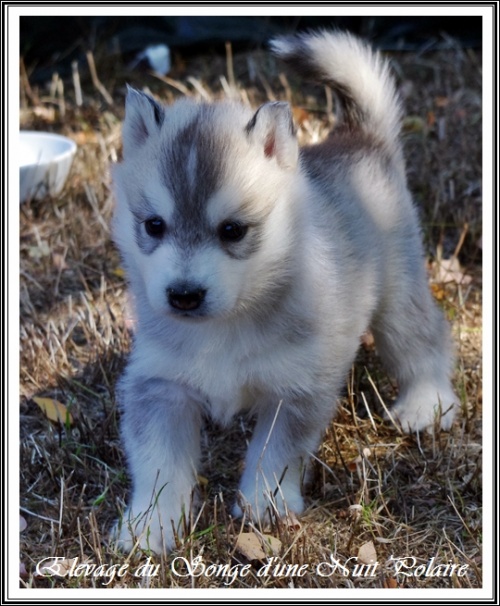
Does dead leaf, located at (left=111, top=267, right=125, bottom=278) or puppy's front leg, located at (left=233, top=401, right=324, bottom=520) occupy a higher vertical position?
dead leaf, located at (left=111, top=267, right=125, bottom=278)

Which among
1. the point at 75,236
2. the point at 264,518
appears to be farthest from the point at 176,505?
the point at 75,236

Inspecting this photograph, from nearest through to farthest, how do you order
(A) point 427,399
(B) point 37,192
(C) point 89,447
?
(C) point 89,447, (A) point 427,399, (B) point 37,192

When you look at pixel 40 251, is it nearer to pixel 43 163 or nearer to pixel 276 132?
pixel 43 163

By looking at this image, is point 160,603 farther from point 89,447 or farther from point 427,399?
point 427,399

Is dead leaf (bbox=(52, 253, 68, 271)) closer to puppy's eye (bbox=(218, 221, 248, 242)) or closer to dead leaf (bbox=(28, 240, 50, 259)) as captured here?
dead leaf (bbox=(28, 240, 50, 259))

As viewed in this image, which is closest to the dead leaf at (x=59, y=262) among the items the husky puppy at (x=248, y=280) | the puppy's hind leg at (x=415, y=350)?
the husky puppy at (x=248, y=280)

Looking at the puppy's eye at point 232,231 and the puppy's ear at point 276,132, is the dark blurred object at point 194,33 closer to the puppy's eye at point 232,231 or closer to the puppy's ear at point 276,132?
the puppy's ear at point 276,132

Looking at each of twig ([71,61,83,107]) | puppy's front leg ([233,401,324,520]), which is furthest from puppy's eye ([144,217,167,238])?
twig ([71,61,83,107])

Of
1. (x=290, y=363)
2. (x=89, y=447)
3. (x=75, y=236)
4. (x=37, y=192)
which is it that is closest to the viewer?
(x=290, y=363)
